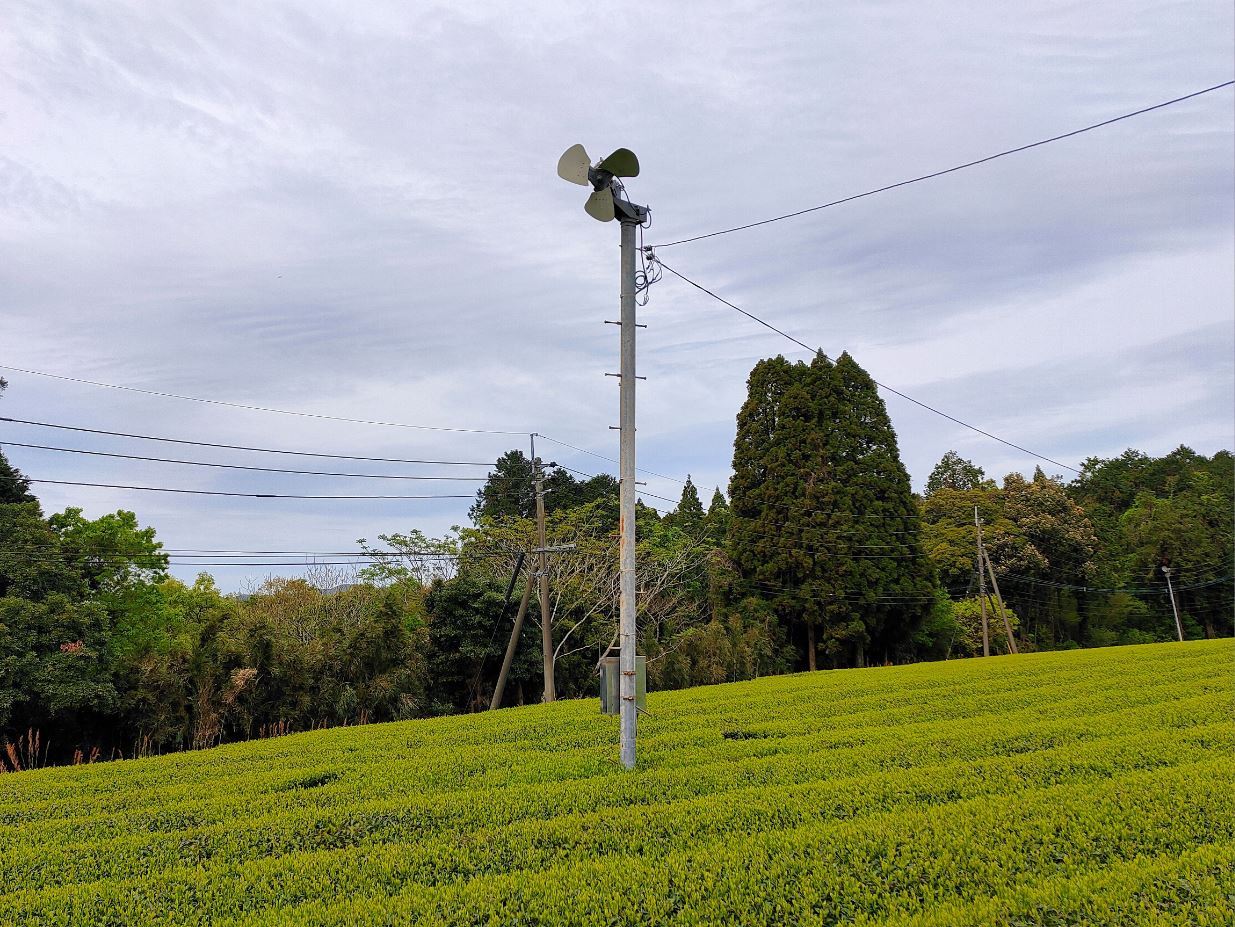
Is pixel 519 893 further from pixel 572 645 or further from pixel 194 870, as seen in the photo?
pixel 572 645

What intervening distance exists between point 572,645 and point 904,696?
1295 centimetres

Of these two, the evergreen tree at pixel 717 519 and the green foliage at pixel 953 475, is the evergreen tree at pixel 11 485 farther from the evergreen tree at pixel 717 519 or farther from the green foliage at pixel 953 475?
the green foliage at pixel 953 475

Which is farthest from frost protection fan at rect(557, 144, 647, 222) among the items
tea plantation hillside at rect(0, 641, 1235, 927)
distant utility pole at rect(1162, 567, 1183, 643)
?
distant utility pole at rect(1162, 567, 1183, 643)

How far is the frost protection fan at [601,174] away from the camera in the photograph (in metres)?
9.17

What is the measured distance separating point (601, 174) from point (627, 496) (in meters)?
3.66

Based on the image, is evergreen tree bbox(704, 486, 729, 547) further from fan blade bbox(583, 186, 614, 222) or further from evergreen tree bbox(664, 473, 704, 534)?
fan blade bbox(583, 186, 614, 222)

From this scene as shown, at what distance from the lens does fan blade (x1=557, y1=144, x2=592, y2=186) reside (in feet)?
30.1

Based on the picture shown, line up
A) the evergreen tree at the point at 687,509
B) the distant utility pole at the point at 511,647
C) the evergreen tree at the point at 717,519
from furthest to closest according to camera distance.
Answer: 1. the evergreen tree at the point at 687,509
2. the evergreen tree at the point at 717,519
3. the distant utility pole at the point at 511,647

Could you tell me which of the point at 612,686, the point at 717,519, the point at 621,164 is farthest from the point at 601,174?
the point at 717,519

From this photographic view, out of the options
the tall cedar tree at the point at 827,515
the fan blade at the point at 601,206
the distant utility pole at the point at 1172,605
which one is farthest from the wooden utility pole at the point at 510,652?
the distant utility pole at the point at 1172,605

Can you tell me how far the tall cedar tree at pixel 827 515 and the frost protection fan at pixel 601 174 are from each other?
23801mm

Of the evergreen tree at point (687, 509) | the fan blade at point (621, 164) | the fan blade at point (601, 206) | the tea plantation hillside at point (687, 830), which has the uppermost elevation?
the evergreen tree at point (687, 509)

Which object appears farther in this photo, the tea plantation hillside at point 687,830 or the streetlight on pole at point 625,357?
the streetlight on pole at point 625,357

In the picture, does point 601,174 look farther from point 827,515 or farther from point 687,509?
point 687,509
